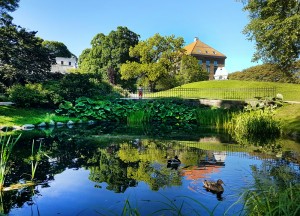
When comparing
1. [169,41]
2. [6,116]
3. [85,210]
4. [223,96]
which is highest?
[169,41]

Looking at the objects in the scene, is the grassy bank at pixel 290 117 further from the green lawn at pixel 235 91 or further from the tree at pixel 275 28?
the green lawn at pixel 235 91

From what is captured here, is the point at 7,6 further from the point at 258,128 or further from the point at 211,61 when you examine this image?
the point at 211,61

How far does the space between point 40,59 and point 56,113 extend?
614cm

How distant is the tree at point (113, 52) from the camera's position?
5012 centimetres

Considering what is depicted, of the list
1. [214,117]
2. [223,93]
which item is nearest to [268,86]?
[223,93]

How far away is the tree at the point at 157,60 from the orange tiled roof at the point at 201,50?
82.3 feet

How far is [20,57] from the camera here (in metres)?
22.0

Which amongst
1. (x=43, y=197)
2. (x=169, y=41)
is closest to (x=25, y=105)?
(x=43, y=197)

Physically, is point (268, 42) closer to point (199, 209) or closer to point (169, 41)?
point (199, 209)

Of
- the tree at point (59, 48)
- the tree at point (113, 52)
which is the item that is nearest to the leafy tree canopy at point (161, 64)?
the tree at point (113, 52)

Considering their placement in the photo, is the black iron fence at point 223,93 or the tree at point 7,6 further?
the black iron fence at point 223,93

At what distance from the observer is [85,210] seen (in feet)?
18.2

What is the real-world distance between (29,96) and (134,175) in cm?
1444

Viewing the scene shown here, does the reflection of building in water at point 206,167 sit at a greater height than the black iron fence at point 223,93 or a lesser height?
lesser
